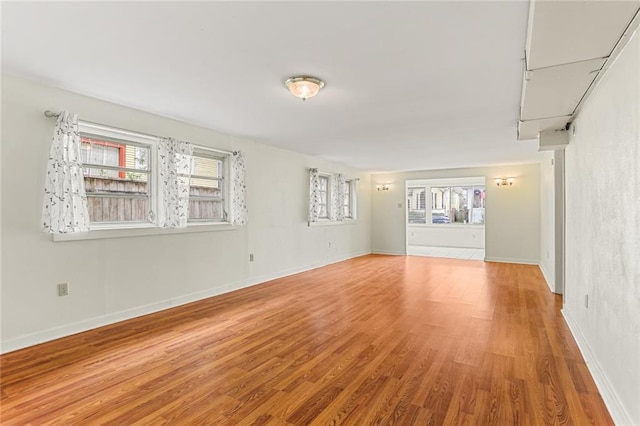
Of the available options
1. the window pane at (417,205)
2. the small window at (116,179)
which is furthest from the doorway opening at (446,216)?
the small window at (116,179)

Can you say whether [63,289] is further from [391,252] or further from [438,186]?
[438,186]

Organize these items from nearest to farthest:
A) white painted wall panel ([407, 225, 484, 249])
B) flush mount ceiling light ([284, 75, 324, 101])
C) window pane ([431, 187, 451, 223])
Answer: flush mount ceiling light ([284, 75, 324, 101]) → white painted wall panel ([407, 225, 484, 249]) → window pane ([431, 187, 451, 223])

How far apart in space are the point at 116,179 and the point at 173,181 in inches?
23.2

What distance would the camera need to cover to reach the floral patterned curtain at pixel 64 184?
2.92 metres

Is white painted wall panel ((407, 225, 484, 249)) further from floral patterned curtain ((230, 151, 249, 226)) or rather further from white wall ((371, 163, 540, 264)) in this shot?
floral patterned curtain ((230, 151, 249, 226))

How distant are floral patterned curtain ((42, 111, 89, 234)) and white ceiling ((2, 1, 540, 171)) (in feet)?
1.37

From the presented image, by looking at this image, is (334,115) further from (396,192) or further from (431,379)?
(396,192)

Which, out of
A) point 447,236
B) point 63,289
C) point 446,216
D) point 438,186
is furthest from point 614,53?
point 446,216

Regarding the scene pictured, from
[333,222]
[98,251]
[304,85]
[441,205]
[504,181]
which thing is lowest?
[98,251]

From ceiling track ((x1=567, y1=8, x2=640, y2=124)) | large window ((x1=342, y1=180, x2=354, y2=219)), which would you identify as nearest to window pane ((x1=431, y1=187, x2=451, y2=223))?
large window ((x1=342, y1=180, x2=354, y2=219))

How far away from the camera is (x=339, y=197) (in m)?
7.59

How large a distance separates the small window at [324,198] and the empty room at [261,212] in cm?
210

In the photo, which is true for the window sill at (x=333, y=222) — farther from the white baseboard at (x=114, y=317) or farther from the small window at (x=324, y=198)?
the white baseboard at (x=114, y=317)

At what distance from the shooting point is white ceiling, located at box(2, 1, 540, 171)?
1.86m
